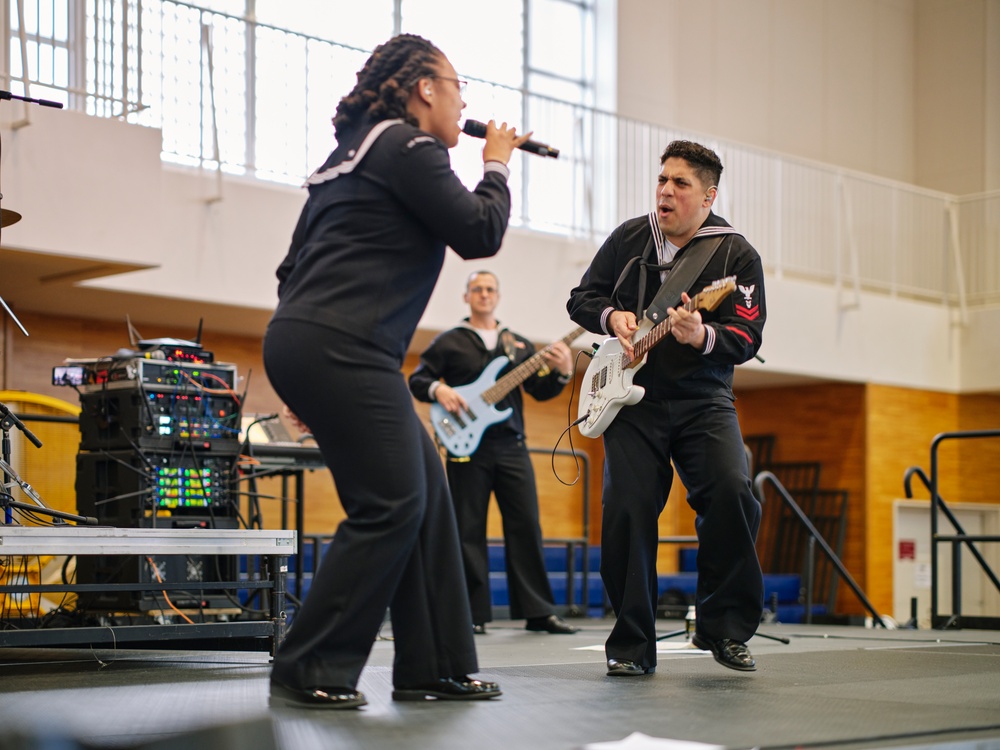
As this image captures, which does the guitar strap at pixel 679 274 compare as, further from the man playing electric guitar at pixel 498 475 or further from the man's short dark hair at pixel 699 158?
the man playing electric guitar at pixel 498 475

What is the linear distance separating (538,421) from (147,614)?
7.44 metres

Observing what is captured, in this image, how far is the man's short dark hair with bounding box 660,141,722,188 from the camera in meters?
3.88

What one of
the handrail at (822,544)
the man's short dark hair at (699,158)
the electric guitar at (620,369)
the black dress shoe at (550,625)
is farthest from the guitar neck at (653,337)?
the handrail at (822,544)

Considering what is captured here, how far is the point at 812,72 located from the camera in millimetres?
13891

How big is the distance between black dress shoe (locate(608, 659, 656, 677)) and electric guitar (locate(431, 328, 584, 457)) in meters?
→ 2.81

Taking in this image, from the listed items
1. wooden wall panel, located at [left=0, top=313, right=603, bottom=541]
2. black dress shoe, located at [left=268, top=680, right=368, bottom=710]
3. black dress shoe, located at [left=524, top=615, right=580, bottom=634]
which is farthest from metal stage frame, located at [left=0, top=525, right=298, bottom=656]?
wooden wall panel, located at [left=0, top=313, right=603, bottom=541]

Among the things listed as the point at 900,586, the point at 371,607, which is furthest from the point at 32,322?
the point at 900,586

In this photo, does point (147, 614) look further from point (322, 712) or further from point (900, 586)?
point (900, 586)

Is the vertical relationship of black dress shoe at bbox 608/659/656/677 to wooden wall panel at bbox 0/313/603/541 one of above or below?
below

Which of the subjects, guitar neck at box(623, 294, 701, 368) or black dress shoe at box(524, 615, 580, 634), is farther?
black dress shoe at box(524, 615, 580, 634)

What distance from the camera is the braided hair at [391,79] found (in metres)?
2.84

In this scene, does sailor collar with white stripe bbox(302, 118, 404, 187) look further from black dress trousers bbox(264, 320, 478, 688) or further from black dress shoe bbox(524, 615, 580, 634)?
black dress shoe bbox(524, 615, 580, 634)

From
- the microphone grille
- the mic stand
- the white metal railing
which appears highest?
the white metal railing

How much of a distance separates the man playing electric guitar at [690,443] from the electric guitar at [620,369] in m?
0.03
